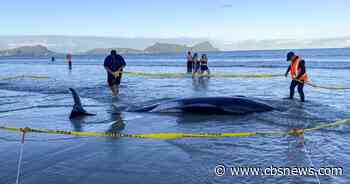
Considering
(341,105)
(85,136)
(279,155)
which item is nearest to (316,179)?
(279,155)

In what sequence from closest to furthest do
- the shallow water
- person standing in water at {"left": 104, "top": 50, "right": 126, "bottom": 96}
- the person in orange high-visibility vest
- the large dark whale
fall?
the shallow water → the large dark whale → the person in orange high-visibility vest → person standing in water at {"left": 104, "top": 50, "right": 126, "bottom": 96}

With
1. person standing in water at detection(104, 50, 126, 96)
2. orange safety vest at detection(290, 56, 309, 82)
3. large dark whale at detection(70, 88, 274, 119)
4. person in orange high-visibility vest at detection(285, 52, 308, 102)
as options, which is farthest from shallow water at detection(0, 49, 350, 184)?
person standing in water at detection(104, 50, 126, 96)

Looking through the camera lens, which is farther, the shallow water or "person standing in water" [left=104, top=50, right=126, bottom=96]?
"person standing in water" [left=104, top=50, right=126, bottom=96]

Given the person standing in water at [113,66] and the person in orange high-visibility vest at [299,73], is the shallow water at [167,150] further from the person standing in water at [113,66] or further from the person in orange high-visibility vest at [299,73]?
the person standing in water at [113,66]

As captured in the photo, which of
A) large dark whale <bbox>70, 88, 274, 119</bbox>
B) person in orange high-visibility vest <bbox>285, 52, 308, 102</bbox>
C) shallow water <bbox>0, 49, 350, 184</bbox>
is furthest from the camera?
person in orange high-visibility vest <bbox>285, 52, 308, 102</bbox>

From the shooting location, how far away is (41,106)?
1382 cm

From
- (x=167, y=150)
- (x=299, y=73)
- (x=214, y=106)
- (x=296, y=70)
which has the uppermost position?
(x=296, y=70)

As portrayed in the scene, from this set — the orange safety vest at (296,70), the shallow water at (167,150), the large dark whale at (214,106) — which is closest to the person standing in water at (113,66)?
the shallow water at (167,150)

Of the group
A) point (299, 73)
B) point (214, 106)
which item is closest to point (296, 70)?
point (299, 73)

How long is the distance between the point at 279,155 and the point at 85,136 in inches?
168

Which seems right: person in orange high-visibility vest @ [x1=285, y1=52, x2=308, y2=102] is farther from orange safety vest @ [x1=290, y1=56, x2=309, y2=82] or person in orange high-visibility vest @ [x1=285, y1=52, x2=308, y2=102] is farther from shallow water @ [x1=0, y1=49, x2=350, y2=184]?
shallow water @ [x1=0, y1=49, x2=350, y2=184]

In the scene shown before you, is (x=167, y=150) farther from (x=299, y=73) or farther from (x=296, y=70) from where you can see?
(x=296, y=70)

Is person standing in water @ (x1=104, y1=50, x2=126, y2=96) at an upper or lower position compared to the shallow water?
upper

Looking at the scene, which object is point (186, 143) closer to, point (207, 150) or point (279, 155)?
point (207, 150)
